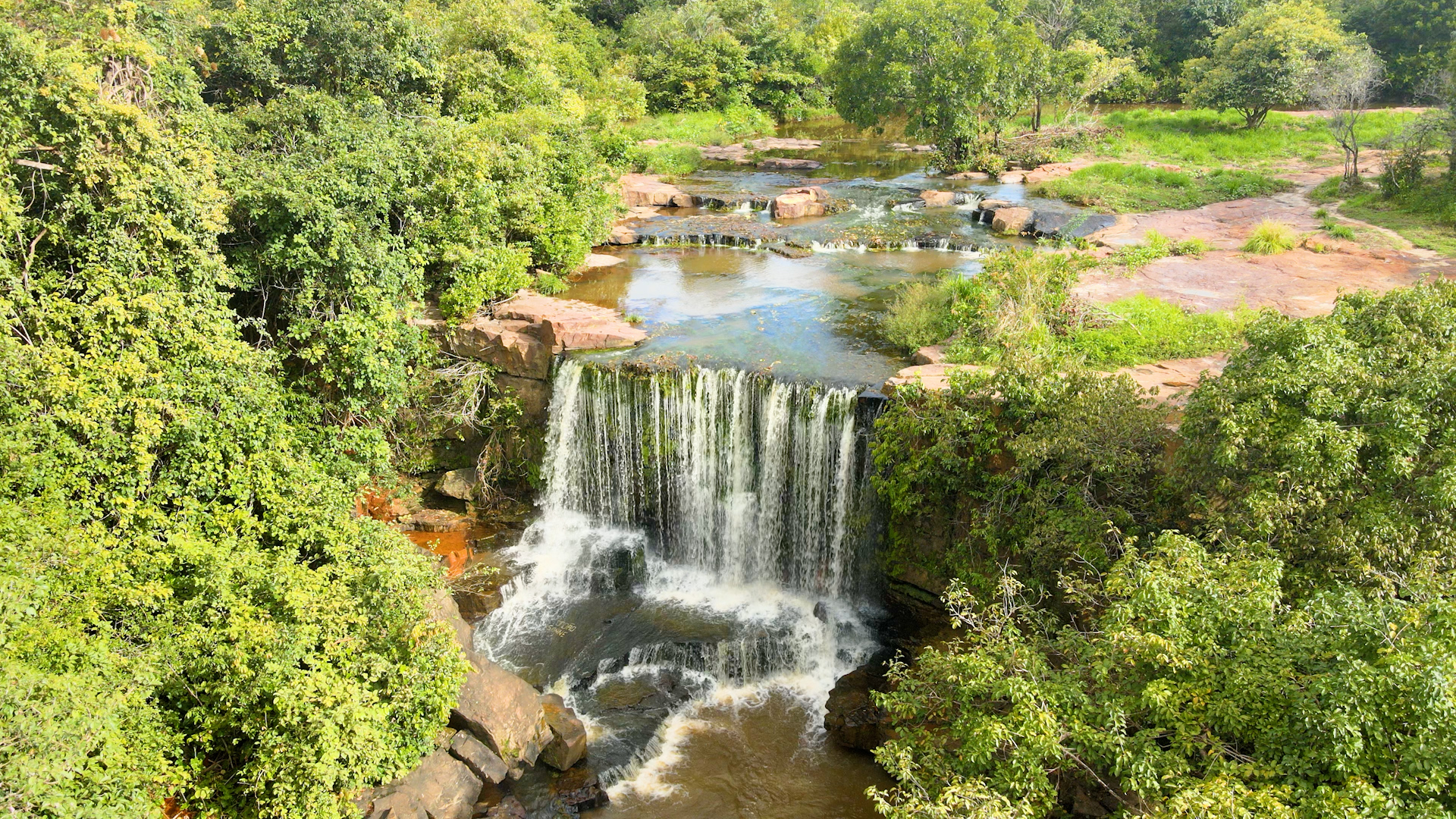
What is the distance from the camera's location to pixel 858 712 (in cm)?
1148

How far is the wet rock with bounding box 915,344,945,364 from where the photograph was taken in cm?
1428

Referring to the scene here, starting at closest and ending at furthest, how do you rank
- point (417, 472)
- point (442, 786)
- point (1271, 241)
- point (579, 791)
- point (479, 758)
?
point (442, 786), point (479, 758), point (579, 791), point (417, 472), point (1271, 241)

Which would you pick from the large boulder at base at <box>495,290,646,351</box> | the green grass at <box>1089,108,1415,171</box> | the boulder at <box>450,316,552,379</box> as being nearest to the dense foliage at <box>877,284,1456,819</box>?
the large boulder at base at <box>495,290,646,351</box>

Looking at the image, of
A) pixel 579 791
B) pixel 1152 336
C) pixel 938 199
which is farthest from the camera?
pixel 938 199

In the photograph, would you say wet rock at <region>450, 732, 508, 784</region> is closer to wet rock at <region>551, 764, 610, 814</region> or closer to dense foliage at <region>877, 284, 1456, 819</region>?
wet rock at <region>551, 764, 610, 814</region>

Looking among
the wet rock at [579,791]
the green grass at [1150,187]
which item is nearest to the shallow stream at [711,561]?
the wet rock at [579,791]

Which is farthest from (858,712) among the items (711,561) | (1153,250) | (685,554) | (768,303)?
(1153,250)

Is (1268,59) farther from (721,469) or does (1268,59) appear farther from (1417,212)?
(721,469)

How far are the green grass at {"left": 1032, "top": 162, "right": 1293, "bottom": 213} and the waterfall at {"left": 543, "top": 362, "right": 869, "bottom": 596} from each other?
15526mm

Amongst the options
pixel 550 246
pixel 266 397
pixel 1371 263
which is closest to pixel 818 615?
pixel 266 397

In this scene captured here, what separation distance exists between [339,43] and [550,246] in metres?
6.81

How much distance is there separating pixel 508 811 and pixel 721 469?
6.24 metres

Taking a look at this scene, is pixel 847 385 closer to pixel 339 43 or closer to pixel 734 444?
pixel 734 444

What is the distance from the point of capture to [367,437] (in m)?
13.6
